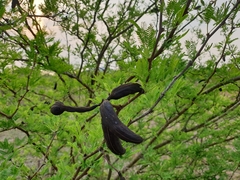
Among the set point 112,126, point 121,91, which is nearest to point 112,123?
point 112,126

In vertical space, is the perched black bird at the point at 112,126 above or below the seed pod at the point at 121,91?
below

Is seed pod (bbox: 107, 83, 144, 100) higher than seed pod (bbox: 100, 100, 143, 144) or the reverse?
higher

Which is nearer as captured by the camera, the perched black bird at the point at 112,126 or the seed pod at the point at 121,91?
the perched black bird at the point at 112,126

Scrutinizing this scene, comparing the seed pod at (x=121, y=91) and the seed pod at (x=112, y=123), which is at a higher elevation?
the seed pod at (x=121, y=91)

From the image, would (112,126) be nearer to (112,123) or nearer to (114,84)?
(112,123)

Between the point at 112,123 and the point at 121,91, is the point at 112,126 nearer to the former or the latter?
the point at 112,123

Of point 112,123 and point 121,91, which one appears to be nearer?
point 112,123

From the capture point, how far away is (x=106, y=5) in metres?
2.48

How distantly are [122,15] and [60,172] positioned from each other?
70.7 inches

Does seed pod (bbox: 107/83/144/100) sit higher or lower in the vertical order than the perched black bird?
higher

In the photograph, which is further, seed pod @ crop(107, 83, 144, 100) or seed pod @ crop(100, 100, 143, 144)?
seed pod @ crop(107, 83, 144, 100)

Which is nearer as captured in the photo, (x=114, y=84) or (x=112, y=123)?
(x=112, y=123)

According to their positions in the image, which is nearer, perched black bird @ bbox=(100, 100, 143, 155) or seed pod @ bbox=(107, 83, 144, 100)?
perched black bird @ bbox=(100, 100, 143, 155)

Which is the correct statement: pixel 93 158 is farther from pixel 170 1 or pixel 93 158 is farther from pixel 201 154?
pixel 201 154
